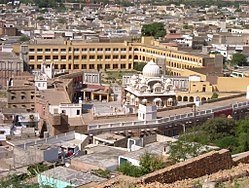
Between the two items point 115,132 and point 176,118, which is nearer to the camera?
point 115,132

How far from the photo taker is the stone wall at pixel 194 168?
8773mm

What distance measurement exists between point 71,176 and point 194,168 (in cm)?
366

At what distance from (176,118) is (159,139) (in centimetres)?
309

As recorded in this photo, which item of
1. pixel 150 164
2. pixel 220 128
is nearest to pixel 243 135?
pixel 220 128

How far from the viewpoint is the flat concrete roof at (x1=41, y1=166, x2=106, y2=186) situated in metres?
12.0

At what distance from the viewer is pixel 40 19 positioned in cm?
6762

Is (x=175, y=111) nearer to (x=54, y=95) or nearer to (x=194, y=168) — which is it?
(x=54, y=95)

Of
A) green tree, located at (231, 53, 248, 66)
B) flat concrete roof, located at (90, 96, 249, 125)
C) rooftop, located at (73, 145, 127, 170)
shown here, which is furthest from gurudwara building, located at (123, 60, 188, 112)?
green tree, located at (231, 53, 248, 66)

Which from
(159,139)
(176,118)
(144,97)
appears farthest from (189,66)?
(159,139)

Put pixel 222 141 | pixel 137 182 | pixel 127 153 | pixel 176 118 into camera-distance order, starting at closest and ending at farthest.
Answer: pixel 137 182, pixel 127 153, pixel 222 141, pixel 176 118

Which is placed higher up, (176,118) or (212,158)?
(212,158)

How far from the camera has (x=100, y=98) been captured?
29.8m

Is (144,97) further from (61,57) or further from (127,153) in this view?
(61,57)

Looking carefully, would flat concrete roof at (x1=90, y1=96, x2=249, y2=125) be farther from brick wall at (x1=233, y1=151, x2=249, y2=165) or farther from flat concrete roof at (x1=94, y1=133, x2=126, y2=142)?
brick wall at (x1=233, y1=151, x2=249, y2=165)
